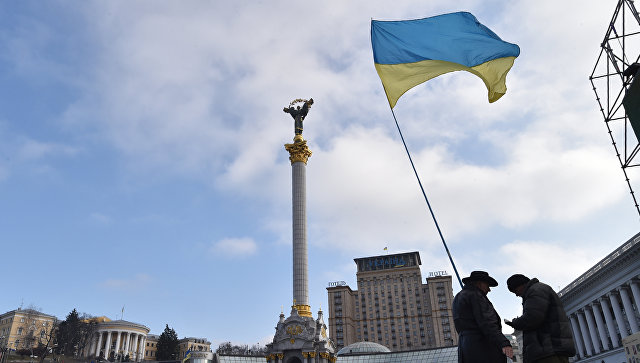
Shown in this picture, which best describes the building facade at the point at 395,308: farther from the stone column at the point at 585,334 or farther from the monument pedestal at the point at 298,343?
the monument pedestal at the point at 298,343

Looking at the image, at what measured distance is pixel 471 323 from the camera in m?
8.34

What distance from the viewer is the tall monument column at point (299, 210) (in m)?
54.3

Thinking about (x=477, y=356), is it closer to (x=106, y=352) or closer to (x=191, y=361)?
(x=191, y=361)

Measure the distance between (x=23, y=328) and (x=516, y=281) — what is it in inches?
4876

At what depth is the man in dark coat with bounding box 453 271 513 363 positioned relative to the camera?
7.94m

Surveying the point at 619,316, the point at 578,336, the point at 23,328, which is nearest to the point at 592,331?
the point at 578,336

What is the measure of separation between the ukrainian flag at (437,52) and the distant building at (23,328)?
4320 inches

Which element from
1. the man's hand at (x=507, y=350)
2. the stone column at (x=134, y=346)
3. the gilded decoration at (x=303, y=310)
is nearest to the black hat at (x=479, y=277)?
the man's hand at (x=507, y=350)

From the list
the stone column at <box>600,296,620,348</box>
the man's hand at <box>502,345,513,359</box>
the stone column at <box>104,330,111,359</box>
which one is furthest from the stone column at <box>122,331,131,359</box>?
the man's hand at <box>502,345,513,359</box>

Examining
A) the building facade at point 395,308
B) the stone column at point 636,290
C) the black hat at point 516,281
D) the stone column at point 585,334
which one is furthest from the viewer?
the building facade at point 395,308

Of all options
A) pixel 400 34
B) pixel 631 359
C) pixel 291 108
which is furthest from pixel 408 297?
pixel 400 34

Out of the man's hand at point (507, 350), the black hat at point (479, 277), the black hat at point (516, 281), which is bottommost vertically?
the man's hand at point (507, 350)

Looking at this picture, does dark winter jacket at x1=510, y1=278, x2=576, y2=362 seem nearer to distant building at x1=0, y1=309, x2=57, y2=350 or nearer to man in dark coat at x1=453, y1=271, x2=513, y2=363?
man in dark coat at x1=453, y1=271, x2=513, y2=363

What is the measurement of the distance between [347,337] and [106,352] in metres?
68.7
